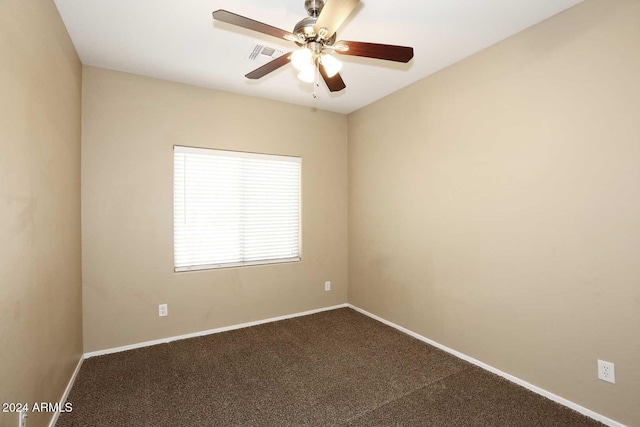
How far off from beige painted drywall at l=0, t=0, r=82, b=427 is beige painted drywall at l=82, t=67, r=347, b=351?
1.19 feet

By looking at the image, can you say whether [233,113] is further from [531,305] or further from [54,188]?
[531,305]

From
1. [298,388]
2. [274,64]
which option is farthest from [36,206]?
[298,388]

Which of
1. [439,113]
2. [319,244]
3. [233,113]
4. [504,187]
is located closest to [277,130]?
[233,113]

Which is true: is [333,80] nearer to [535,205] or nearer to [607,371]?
[535,205]

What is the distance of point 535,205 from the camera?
223cm

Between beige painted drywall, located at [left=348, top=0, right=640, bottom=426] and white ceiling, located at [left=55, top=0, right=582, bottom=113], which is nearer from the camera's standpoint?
beige painted drywall, located at [left=348, top=0, right=640, bottom=426]

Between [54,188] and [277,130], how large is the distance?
2258 mm

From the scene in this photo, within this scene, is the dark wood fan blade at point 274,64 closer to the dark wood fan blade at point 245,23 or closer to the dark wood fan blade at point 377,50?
the dark wood fan blade at point 245,23

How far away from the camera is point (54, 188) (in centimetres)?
196

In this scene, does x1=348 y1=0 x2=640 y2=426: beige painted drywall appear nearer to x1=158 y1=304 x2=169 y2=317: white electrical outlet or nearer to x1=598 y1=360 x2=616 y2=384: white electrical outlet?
x1=598 y1=360 x2=616 y2=384: white electrical outlet

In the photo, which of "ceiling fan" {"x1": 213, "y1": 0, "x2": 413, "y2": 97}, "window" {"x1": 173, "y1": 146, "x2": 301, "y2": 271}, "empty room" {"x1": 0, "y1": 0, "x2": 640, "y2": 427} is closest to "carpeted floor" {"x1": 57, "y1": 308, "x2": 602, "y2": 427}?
"empty room" {"x1": 0, "y1": 0, "x2": 640, "y2": 427}

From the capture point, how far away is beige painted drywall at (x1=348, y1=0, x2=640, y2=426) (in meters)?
1.84

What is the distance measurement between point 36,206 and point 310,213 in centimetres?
268

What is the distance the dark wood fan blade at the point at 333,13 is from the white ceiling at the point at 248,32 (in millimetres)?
607
